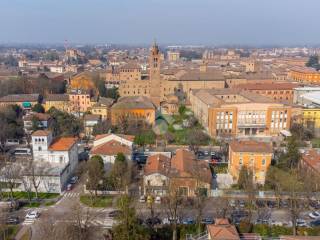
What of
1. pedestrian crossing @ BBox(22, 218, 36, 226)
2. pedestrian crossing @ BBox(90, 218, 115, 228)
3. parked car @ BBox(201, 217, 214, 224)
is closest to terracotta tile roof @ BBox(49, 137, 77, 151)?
pedestrian crossing @ BBox(22, 218, 36, 226)

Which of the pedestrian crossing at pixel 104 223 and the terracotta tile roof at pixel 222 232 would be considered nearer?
the terracotta tile roof at pixel 222 232

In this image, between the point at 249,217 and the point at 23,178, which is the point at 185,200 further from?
the point at 23,178

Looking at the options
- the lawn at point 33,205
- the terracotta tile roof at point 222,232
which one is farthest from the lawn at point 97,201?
the terracotta tile roof at point 222,232

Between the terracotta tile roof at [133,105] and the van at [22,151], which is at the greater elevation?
the terracotta tile roof at [133,105]

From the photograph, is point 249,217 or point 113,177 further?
point 113,177

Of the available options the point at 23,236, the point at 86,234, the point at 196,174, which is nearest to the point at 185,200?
the point at 196,174

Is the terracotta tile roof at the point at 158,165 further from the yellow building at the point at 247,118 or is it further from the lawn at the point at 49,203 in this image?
the yellow building at the point at 247,118

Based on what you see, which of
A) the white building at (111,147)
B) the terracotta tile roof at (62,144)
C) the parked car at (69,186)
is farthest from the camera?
the white building at (111,147)
